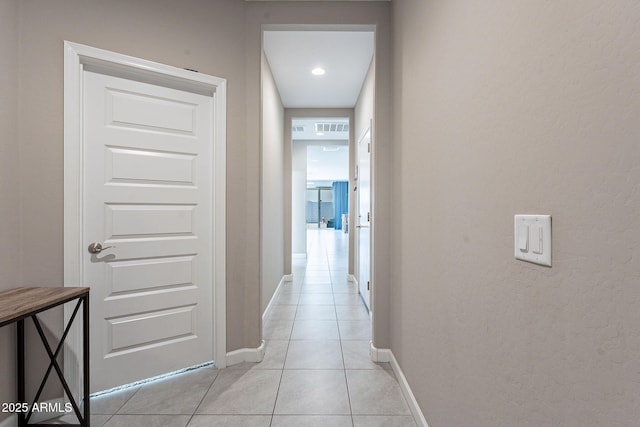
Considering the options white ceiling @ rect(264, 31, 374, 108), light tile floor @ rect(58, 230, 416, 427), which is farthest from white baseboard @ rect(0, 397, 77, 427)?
white ceiling @ rect(264, 31, 374, 108)

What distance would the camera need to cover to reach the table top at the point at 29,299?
1.24 m

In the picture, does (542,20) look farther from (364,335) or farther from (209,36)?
(364,335)

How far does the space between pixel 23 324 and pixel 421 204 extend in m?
2.22

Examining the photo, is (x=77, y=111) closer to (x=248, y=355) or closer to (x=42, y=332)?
(x=42, y=332)

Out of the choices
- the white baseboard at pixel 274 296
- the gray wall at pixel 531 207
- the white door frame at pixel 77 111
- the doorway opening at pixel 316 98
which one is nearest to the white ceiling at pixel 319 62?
the doorway opening at pixel 316 98

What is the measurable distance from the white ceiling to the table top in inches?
98.9

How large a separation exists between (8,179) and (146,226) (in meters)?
0.69

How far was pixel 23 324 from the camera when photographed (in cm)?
161

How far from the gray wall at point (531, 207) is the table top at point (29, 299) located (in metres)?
1.78

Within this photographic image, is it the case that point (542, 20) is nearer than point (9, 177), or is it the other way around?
point (542, 20)

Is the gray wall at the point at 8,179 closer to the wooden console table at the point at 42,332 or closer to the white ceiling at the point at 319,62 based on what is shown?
the wooden console table at the point at 42,332

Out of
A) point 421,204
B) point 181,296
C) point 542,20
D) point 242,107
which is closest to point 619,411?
point 542,20

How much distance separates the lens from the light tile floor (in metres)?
1.71

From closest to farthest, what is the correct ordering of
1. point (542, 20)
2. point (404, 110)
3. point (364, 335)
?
point (542, 20), point (404, 110), point (364, 335)
